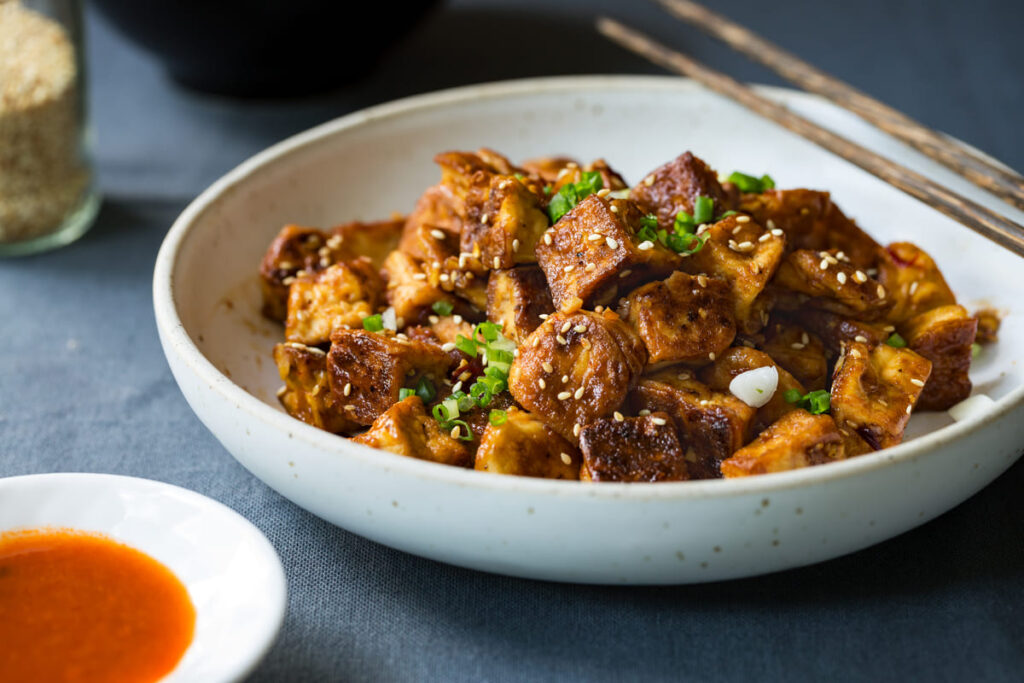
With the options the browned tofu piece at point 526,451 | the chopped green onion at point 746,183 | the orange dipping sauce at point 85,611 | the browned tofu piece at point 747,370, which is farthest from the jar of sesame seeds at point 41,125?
the browned tofu piece at point 747,370

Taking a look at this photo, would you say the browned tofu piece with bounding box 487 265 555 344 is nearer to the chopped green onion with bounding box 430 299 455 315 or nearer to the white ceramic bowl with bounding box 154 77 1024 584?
the chopped green onion with bounding box 430 299 455 315

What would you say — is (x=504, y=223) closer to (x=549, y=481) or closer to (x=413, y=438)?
(x=413, y=438)

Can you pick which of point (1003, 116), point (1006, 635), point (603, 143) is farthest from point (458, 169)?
point (1003, 116)

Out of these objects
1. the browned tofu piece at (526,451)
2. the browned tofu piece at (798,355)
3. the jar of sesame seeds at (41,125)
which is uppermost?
the browned tofu piece at (798,355)

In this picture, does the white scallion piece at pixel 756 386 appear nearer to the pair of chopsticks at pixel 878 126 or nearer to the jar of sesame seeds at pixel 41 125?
the pair of chopsticks at pixel 878 126

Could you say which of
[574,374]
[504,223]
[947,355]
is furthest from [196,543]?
[947,355]

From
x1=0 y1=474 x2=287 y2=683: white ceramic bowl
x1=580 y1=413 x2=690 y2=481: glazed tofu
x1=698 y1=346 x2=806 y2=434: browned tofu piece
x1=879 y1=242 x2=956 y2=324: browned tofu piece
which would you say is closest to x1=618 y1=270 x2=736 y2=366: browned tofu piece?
x1=698 y1=346 x2=806 y2=434: browned tofu piece

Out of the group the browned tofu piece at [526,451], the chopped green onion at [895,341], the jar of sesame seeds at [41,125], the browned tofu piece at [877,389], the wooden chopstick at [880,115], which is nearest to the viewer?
the browned tofu piece at [526,451]
